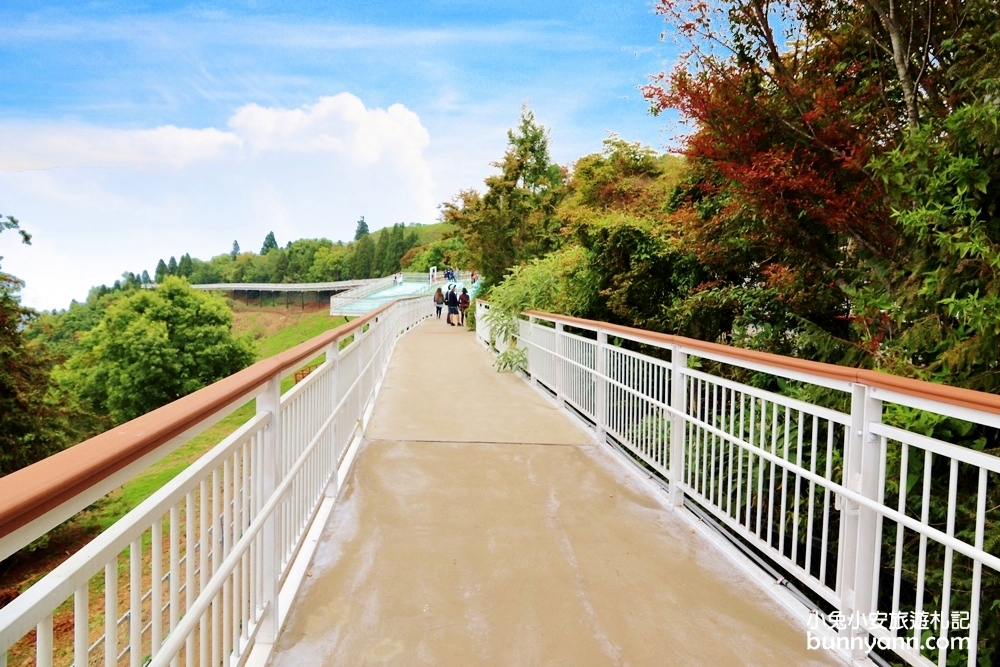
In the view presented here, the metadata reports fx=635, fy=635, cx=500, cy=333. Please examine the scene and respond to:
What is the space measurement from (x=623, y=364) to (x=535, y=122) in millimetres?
29827

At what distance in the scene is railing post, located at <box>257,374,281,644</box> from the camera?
7.95ft

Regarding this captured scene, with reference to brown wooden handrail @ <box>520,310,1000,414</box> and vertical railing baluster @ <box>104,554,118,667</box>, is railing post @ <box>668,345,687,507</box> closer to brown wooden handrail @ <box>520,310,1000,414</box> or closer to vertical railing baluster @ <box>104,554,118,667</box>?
brown wooden handrail @ <box>520,310,1000,414</box>

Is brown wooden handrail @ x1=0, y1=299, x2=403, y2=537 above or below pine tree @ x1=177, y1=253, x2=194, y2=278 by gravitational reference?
below

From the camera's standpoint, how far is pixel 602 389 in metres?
5.74

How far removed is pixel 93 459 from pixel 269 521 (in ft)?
5.12

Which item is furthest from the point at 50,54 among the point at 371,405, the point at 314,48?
the point at 371,405

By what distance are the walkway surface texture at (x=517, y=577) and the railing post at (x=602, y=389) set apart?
0.46 meters

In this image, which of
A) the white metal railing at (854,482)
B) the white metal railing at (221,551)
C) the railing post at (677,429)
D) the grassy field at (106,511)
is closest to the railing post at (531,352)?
the white metal railing at (854,482)

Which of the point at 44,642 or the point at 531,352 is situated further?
the point at 531,352

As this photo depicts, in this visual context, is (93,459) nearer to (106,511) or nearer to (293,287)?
(106,511)

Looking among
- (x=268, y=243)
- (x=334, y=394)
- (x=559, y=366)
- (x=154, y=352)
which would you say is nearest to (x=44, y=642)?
(x=334, y=394)

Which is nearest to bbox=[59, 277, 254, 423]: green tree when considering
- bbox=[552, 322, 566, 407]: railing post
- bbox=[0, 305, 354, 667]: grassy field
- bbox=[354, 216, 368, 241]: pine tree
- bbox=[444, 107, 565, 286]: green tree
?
bbox=[0, 305, 354, 667]: grassy field

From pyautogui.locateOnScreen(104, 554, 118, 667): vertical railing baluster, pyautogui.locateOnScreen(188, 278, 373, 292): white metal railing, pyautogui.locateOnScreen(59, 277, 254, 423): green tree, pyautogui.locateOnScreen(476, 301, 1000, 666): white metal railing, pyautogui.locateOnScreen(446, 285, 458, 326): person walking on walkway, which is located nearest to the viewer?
pyautogui.locateOnScreen(104, 554, 118, 667): vertical railing baluster

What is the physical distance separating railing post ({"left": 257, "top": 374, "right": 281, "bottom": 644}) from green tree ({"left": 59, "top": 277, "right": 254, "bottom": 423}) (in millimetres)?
33873
